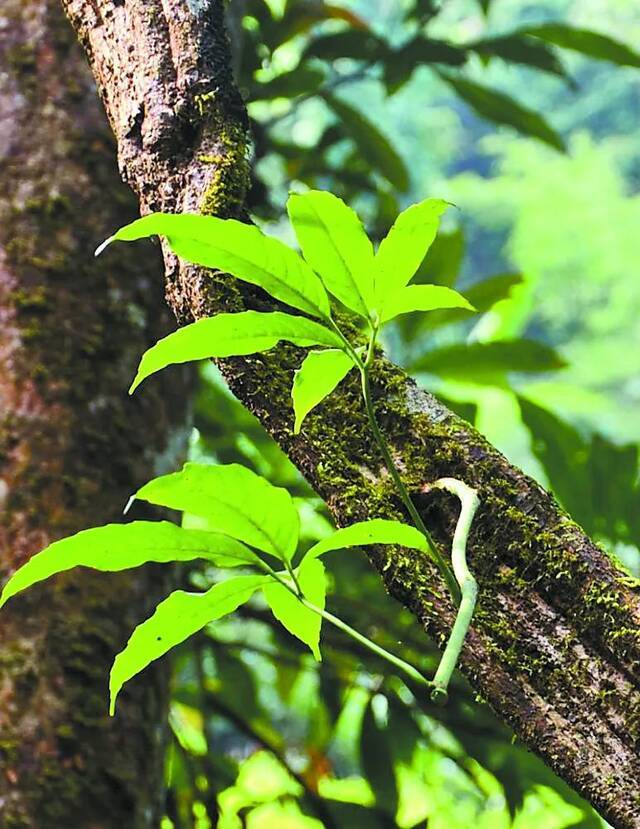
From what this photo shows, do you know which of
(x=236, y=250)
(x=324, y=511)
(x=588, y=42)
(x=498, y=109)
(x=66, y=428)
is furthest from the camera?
(x=498, y=109)

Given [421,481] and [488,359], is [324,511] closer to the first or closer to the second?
[488,359]

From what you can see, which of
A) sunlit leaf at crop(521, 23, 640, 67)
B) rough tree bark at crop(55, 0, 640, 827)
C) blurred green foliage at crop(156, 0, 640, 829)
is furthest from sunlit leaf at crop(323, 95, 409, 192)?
rough tree bark at crop(55, 0, 640, 827)

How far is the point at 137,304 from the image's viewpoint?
2.92ft

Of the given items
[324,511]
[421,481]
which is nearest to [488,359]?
[324,511]

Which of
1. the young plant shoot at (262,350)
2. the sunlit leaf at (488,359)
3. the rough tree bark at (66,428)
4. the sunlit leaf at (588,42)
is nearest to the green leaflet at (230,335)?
the young plant shoot at (262,350)

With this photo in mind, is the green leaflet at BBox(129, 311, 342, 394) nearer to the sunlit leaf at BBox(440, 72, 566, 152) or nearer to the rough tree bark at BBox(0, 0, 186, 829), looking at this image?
the rough tree bark at BBox(0, 0, 186, 829)

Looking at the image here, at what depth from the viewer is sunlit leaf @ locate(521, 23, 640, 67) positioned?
45.6 inches

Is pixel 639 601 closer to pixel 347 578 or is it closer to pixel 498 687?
pixel 498 687

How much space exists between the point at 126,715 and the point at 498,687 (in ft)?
1.64

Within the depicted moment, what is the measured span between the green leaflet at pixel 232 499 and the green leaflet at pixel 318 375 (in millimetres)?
33

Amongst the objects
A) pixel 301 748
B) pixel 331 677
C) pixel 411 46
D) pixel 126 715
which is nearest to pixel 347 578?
pixel 331 677

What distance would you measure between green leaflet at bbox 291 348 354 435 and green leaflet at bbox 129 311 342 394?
0.02 meters

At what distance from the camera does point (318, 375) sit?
0.35 meters

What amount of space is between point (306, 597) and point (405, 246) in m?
0.13
